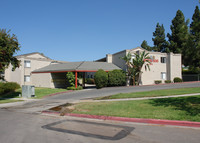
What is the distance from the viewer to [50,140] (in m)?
5.70

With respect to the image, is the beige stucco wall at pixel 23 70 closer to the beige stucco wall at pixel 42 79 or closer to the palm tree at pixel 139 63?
the beige stucco wall at pixel 42 79

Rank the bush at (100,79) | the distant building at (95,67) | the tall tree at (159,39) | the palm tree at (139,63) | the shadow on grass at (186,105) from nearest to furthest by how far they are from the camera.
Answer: the shadow on grass at (186,105) → the bush at (100,79) → the palm tree at (139,63) → the distant building at (95,67) → the tall tree at (159,39)

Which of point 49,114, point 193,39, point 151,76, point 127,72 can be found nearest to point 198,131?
point 193,39

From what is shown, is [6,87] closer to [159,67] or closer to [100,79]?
[100,79]

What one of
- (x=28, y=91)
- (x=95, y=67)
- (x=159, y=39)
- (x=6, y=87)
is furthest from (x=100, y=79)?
(x=159, y=39)

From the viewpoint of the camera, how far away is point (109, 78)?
27031 mm

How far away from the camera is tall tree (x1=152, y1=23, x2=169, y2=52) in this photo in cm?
5259

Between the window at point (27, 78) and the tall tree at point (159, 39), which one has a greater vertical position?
the tall tree at point (159, 39)

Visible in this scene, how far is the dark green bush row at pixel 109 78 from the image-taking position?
25.7 metres

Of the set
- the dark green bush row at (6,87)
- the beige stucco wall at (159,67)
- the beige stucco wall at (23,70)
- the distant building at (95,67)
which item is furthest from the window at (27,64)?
the beige stucco wall at (159,67)

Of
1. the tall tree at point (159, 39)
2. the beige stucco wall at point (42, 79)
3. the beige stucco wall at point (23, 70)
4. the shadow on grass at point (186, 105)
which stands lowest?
the shadow on grass at point (186, 105)

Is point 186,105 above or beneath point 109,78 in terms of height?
beneath

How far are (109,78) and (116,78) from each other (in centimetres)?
114

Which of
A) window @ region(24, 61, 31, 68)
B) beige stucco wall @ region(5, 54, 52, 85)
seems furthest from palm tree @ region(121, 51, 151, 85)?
window @ region(24, 61, 31, 68)
